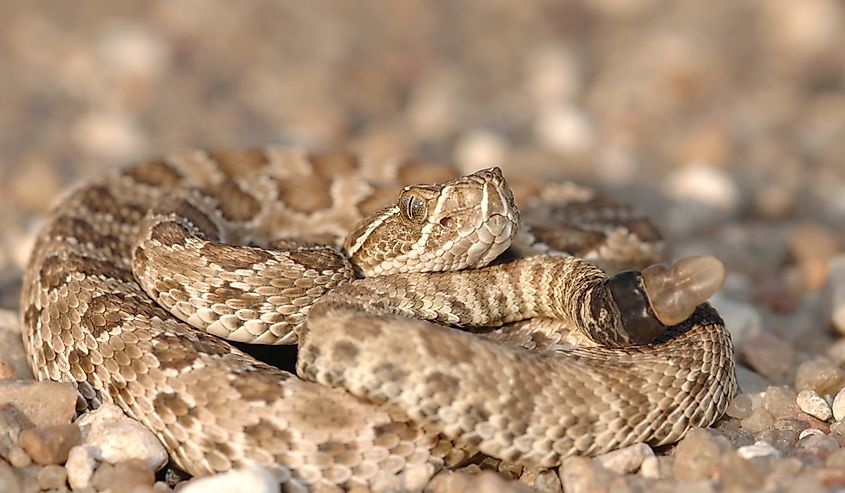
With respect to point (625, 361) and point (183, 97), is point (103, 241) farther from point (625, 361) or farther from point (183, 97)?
point (183, 97)

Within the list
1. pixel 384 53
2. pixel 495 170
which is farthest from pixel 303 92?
pixel 495 170

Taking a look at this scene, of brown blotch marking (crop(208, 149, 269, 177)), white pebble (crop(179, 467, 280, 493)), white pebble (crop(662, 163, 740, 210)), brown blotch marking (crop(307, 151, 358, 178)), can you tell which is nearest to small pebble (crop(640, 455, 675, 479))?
white pebble (crop(179, 467, 280, 493))

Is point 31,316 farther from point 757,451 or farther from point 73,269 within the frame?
point 757,451

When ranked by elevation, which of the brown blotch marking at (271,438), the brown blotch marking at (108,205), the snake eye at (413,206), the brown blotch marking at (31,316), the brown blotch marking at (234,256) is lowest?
the brown blotch marking at (271,438)

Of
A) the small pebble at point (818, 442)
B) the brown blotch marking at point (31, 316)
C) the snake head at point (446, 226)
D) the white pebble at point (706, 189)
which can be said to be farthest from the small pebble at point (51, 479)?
the white pebble at point (706, 189)

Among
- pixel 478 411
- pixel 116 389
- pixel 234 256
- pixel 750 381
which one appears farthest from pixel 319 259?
pixel 750 381

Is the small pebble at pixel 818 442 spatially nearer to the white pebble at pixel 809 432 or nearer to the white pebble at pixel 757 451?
the white pebble at pixel 809 432

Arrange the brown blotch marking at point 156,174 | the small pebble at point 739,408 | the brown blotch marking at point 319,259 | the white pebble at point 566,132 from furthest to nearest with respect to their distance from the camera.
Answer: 1. the white pebble at point 566,132
2. the brown blotch marking at point 156,174
3. the brown blotch marking at point 319,259
4. the small pebble at point 739,408

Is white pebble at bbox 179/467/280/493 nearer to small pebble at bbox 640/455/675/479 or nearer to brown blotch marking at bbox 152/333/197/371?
brown blotch marking at bbox 152/333/197/371
